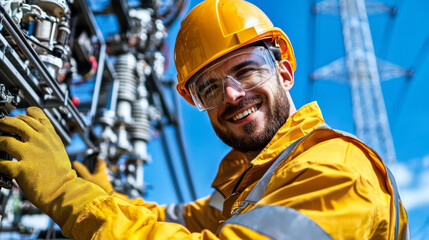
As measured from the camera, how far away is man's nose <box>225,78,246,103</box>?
1.92 meters

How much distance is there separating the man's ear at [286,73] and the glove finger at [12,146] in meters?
1.32

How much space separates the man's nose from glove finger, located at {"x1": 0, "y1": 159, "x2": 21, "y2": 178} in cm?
92

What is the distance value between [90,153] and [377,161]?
216 cm

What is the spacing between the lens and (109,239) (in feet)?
4.10

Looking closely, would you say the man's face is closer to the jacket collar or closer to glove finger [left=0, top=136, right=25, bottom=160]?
the jacket collar

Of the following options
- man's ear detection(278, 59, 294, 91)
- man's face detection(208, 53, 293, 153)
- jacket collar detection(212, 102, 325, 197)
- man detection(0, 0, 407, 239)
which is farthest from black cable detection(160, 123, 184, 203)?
jacket collar detection(212, 102, 325, 197)

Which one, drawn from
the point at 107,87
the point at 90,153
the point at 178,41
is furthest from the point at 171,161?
the point at 178,41

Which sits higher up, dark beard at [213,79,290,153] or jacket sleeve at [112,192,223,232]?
dark beard at [213,79,290,153]

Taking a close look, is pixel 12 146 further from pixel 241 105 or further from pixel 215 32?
pixel 215 32

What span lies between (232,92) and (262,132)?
0.23m

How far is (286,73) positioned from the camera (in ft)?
7.32

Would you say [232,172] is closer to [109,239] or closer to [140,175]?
[109,239]

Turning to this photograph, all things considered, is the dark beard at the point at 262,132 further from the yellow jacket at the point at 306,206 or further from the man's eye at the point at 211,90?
the yellow jacket at the point at 306,206

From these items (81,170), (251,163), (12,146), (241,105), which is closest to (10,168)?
(12,146)
